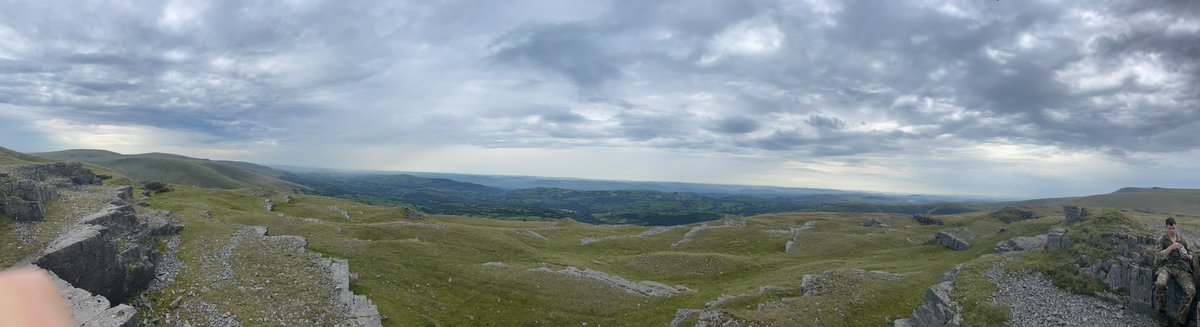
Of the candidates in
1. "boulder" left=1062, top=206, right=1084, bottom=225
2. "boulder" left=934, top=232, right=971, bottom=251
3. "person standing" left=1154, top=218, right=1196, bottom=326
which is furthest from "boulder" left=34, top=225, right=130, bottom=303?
"boulder" left=1062, top=206, right=1084, bottom=225

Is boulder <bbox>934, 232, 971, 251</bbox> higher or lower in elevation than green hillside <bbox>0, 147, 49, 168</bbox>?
lower

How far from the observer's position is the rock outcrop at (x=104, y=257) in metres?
31.1

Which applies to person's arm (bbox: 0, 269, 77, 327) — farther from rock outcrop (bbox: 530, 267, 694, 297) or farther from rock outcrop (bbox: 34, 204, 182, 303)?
rock outcrop (bbox: 530, 267, 694, 297)

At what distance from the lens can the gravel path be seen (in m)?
27.9

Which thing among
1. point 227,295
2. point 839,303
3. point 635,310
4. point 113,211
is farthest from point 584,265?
point 113,211

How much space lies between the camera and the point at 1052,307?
30469mm

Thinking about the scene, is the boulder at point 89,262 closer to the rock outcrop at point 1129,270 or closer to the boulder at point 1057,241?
the rock outcrop at point 1129,270

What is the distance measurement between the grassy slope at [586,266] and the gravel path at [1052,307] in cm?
815

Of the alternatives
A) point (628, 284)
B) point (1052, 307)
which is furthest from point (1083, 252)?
point (628, 284)

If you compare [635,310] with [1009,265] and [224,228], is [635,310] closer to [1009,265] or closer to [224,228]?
[1009,265]

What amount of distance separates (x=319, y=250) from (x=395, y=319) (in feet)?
74.1

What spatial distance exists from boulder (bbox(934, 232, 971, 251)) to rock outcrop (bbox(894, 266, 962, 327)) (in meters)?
32.7

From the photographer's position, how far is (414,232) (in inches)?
2697

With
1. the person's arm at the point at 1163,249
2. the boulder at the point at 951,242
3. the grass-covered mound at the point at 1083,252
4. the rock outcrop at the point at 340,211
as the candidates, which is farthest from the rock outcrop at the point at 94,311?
the boulder at the point at 951,242
